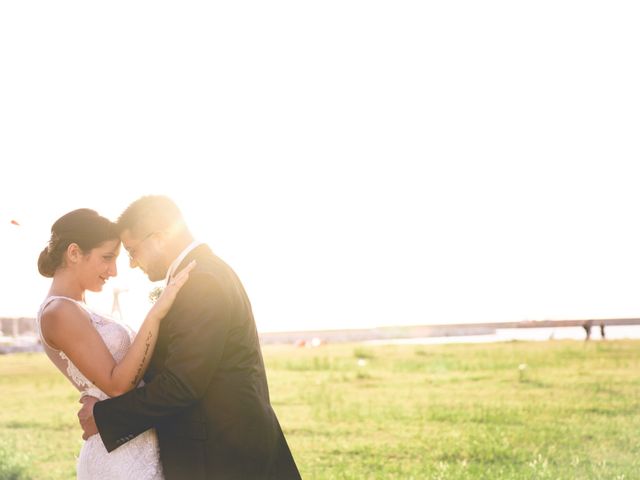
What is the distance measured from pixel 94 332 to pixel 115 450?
1.91 ft

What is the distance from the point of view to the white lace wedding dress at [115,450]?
13.7ft

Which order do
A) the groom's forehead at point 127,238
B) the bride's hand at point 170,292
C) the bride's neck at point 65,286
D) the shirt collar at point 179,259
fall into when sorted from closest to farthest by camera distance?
the bride's hand at point 170,292
the shirt collar at point 179,259
the groom's forehead at point 127,238
the bride's neck at point 65,286

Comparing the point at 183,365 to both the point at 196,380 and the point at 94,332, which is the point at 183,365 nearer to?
the point at 196,380

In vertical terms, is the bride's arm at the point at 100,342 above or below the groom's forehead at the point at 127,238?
below

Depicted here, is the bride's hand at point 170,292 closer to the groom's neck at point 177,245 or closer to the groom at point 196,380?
the groom at point 196,380

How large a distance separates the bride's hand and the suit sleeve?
0.02m

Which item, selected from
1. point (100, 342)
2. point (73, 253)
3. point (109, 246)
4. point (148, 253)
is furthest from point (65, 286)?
point (148, 253)

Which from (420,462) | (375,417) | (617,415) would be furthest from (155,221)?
(617,415)

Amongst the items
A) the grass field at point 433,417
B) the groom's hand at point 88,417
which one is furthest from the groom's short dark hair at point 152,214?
the grass field at point 433,417

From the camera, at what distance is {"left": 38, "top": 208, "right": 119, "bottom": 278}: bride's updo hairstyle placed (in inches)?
174

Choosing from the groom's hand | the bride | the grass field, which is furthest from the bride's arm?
the grass field

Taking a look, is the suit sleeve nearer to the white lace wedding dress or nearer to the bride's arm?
the bride's arm

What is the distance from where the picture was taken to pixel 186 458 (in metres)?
4.02

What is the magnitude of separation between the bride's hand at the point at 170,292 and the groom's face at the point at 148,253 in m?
0.16
